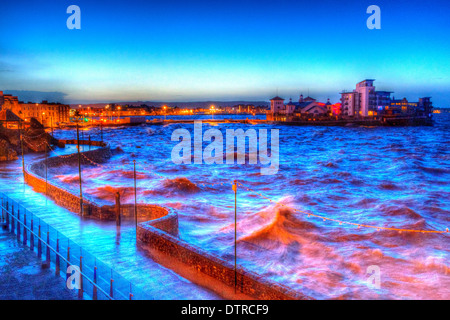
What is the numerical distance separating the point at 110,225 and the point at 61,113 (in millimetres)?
98857

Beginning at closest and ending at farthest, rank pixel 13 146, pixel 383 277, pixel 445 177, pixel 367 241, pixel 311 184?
pixel 383 277, pixel 367 241, pixel 311 184, pixel 13 146, pixel 445 177

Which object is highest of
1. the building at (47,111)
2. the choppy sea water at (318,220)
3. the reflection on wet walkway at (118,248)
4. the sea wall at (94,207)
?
the building at (47,111)

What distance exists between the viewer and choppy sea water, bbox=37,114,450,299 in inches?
458

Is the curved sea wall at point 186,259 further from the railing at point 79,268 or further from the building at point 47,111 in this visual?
the building at point 47,111

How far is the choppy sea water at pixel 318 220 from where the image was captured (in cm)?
1162

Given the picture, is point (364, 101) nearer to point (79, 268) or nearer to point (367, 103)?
point (367, 103)

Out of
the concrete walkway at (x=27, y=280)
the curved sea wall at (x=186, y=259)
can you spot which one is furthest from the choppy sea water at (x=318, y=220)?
the concrete walkway at (x=27, y=280)

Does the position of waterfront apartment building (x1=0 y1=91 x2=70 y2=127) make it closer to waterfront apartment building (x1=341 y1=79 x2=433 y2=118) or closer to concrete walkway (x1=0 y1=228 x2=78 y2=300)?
concrete walkway (x1=0 y1=228 x2=78 y2=300)

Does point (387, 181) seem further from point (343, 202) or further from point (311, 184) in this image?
point (343, 202)

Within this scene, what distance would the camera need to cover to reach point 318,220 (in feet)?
58.7

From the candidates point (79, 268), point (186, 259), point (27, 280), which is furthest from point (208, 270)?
point (27, 280)

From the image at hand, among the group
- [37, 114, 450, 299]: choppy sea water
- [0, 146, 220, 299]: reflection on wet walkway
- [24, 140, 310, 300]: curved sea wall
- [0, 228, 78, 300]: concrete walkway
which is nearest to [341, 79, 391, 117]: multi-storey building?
[37, 114, 450, 299]: choppy sea water

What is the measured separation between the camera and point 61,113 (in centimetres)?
10038
